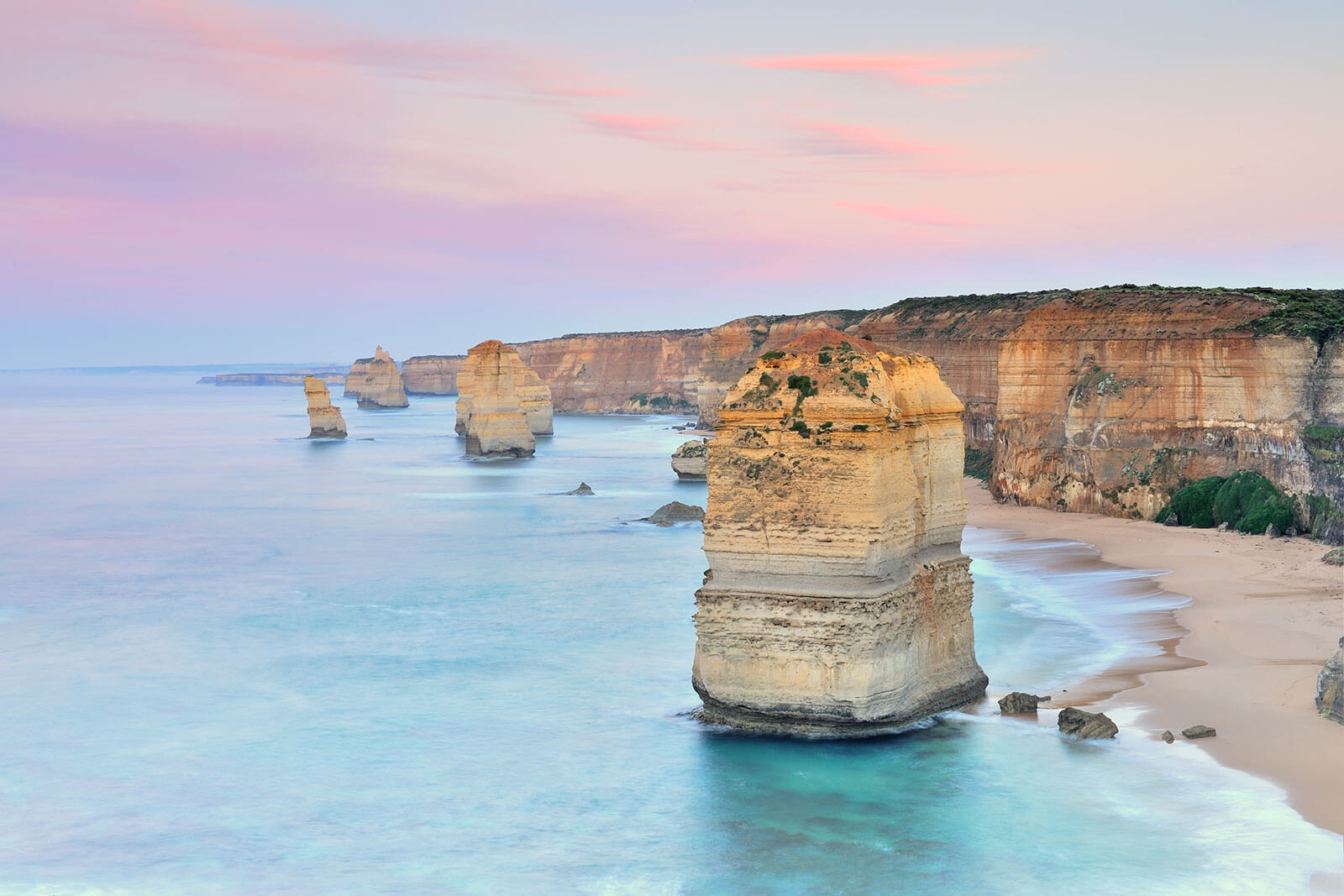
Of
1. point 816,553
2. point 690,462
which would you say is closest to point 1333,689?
point 816,553

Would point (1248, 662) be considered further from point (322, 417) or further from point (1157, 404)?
point (322, 417)

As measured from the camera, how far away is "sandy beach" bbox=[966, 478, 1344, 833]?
18.0m

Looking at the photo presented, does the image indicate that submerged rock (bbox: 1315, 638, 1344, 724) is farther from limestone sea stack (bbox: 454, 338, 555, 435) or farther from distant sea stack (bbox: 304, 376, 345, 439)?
distant sea stack (bbox: 304, 376, 345, 439)

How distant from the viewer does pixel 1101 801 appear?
56.6 ft

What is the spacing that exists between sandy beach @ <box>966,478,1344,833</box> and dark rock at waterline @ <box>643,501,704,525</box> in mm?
17509

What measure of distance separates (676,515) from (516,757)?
30730 mm

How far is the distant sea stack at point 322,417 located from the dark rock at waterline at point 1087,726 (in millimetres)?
92662

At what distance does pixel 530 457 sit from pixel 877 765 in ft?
235

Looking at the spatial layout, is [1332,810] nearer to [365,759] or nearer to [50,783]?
[365,759]

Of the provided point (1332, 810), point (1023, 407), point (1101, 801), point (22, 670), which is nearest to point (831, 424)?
point (1101, 801)

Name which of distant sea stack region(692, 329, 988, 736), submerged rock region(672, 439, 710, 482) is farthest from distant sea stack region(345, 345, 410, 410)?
distant sea stack region(692, 329, 988, 736)

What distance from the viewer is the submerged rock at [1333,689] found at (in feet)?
61.9

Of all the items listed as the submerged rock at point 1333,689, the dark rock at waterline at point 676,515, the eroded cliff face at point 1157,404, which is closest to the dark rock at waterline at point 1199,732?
the submerged rock at point 1333,689

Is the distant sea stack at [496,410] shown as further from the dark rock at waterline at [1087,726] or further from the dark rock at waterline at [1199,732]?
the dark rock at waterline at [1199,732]
